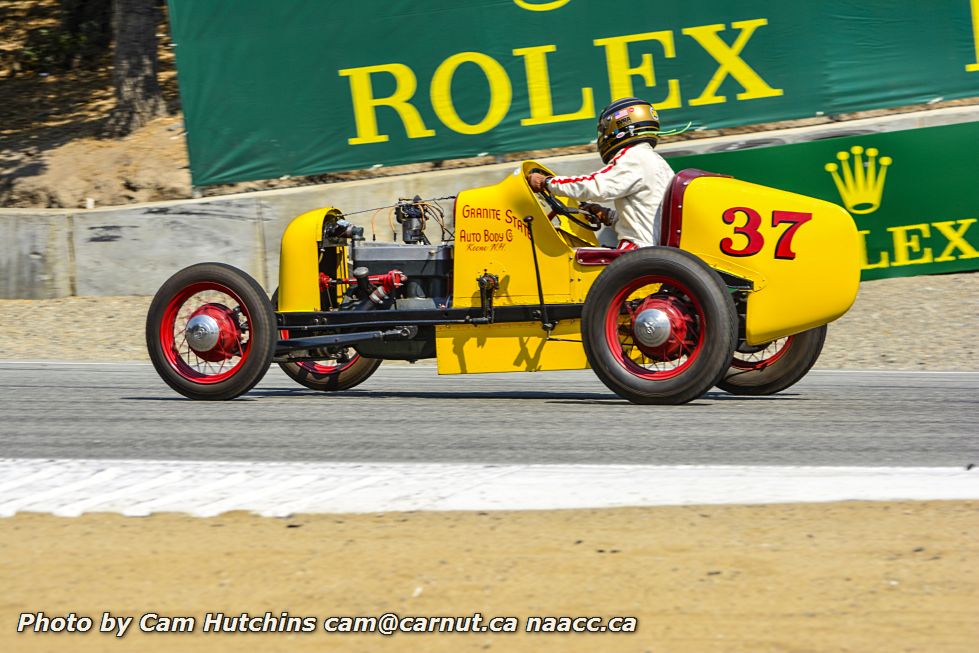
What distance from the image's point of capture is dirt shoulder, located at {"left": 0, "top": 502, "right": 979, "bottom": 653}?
10.8ft

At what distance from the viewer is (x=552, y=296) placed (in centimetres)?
729

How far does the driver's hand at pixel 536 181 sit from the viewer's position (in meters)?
7.31

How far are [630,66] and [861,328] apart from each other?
3.38 meters

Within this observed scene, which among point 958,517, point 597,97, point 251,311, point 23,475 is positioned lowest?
point 958,517

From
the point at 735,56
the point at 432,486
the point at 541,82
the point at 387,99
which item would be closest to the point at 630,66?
the point at 541,82

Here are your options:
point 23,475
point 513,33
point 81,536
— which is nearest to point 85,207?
point 513,33

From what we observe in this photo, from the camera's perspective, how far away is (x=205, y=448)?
5770 millimetres

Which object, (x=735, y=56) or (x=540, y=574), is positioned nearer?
(x=540, y=574)

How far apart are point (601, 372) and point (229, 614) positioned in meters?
3.68

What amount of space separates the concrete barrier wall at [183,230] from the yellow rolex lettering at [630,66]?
1.69ft

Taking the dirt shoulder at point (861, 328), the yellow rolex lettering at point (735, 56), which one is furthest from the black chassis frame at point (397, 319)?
the yellow rolex lettering at point (735, 56)

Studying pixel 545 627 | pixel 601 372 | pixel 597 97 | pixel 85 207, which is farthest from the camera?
pixel 85 207

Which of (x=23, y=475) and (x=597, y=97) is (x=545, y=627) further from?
(x=597, y=97)

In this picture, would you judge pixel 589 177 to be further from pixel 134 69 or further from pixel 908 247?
pixel 134 69
